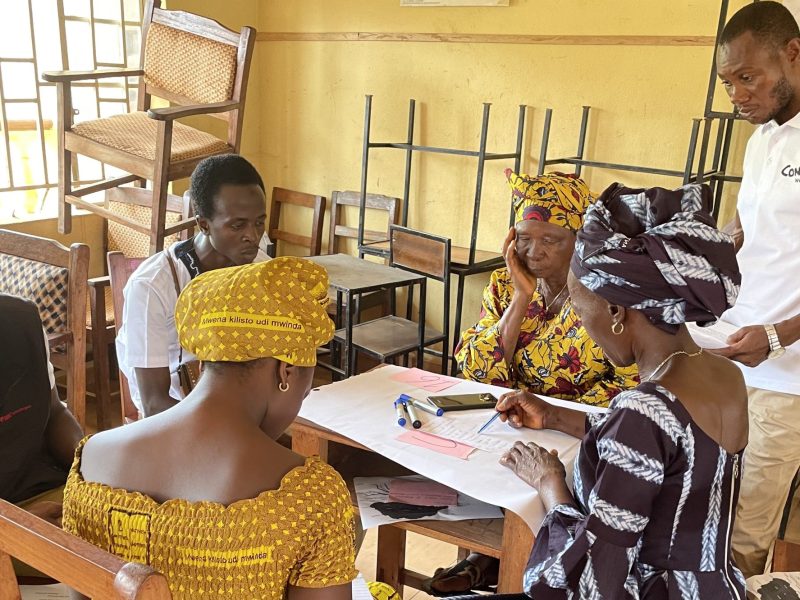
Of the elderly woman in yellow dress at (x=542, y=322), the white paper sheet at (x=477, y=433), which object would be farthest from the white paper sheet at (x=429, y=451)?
the elderly woman in yellow dress at (x=542, y=322)

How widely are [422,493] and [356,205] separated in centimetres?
325

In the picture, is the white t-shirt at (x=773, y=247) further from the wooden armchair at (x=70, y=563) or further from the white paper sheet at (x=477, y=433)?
the wooden armchair at (x=70, y=563)

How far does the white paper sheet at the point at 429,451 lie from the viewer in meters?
1.32

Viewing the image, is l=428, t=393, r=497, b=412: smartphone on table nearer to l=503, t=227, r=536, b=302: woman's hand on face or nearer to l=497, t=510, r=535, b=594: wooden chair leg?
l=497, t=510, r=535, b=594: wooden chair leg

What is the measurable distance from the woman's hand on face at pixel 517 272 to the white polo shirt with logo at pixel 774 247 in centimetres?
59

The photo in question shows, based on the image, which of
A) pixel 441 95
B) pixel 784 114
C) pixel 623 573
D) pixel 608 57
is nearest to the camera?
pixel 623 573

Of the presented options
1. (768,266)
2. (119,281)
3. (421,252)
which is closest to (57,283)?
(119,281)

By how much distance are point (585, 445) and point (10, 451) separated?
48.0 inches

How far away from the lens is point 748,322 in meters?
2.08

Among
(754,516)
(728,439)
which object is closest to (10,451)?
(728,439)

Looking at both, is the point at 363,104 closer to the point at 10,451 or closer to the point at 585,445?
the point at 10,451

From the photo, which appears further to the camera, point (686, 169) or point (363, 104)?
point (363, 104)

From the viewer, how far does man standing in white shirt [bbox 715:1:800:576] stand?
187 cm

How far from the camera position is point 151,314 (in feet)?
6.31
